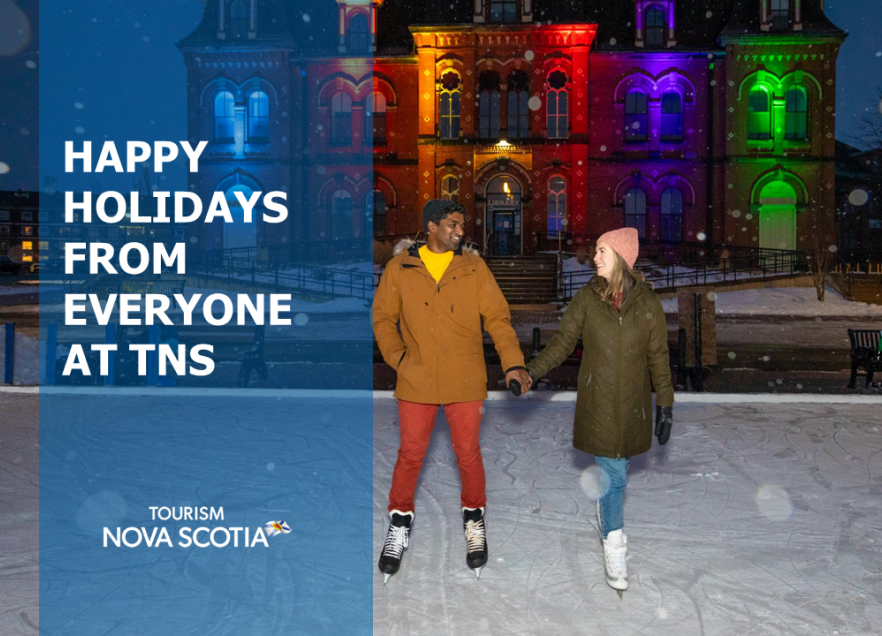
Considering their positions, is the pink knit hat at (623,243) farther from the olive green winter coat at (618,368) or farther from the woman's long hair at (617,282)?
the olive green winter coat at (618,368)

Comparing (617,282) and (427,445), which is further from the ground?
(617,282)

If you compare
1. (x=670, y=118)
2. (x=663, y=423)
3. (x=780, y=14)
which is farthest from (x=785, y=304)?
(x=663, y=423)

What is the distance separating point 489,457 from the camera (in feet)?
27.1

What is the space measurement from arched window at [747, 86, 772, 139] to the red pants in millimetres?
35376

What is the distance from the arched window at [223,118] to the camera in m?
39.0

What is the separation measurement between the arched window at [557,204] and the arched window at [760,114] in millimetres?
8261

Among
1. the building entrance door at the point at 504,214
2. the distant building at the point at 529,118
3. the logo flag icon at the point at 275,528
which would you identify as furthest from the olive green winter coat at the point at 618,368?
the building entrance door at the point at 504,214

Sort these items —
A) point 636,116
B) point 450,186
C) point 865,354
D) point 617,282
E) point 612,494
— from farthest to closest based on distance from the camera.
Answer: point 636,116 < point 450,186 < point 865,354 < point 612,494 < point 617,282

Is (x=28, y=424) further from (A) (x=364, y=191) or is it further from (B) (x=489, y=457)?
(A) (x=364, y=191)

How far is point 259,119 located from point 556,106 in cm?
1305

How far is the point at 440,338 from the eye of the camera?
5188mm

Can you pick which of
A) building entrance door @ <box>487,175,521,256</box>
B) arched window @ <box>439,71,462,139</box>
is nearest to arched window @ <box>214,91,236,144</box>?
arched window @ <box>439,71,462,139</box>

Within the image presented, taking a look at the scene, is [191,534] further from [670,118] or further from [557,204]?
[670,118]
